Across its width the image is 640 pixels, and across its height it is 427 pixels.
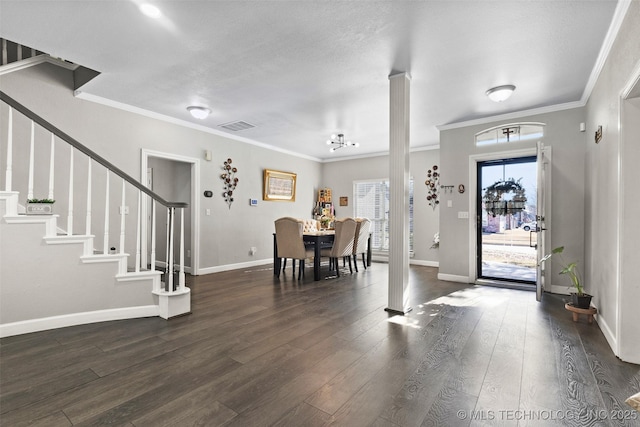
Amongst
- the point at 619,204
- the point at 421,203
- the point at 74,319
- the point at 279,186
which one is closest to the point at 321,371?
the point at 74,319

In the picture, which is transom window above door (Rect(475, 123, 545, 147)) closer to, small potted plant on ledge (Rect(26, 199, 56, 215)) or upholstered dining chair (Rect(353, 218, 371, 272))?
upholstered dining chair (Rect(353, 218, 371, 272))

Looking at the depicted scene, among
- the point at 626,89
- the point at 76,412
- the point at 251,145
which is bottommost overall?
the point at 76,412

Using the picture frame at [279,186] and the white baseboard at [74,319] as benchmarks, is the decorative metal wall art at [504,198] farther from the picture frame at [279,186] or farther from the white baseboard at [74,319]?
the white baseboard at [74,319]

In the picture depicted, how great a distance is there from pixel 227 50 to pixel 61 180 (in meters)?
2.71

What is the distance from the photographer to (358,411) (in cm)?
162

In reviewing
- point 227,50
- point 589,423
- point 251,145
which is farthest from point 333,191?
point 589,423

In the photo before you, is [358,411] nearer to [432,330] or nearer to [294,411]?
[294,411]

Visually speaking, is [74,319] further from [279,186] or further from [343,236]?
[279,186]

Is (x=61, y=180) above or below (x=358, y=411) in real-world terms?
above

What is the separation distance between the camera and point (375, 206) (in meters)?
7.52

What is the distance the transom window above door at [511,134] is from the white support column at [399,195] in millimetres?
2167

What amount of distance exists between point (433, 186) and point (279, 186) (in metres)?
3.28

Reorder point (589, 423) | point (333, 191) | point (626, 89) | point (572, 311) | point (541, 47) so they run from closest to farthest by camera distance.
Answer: point (589, 423) → point (626, 89) → point (541, 47) → point (572, 311) → point (333, 191)

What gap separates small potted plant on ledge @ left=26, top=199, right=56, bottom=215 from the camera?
268 centimetres
